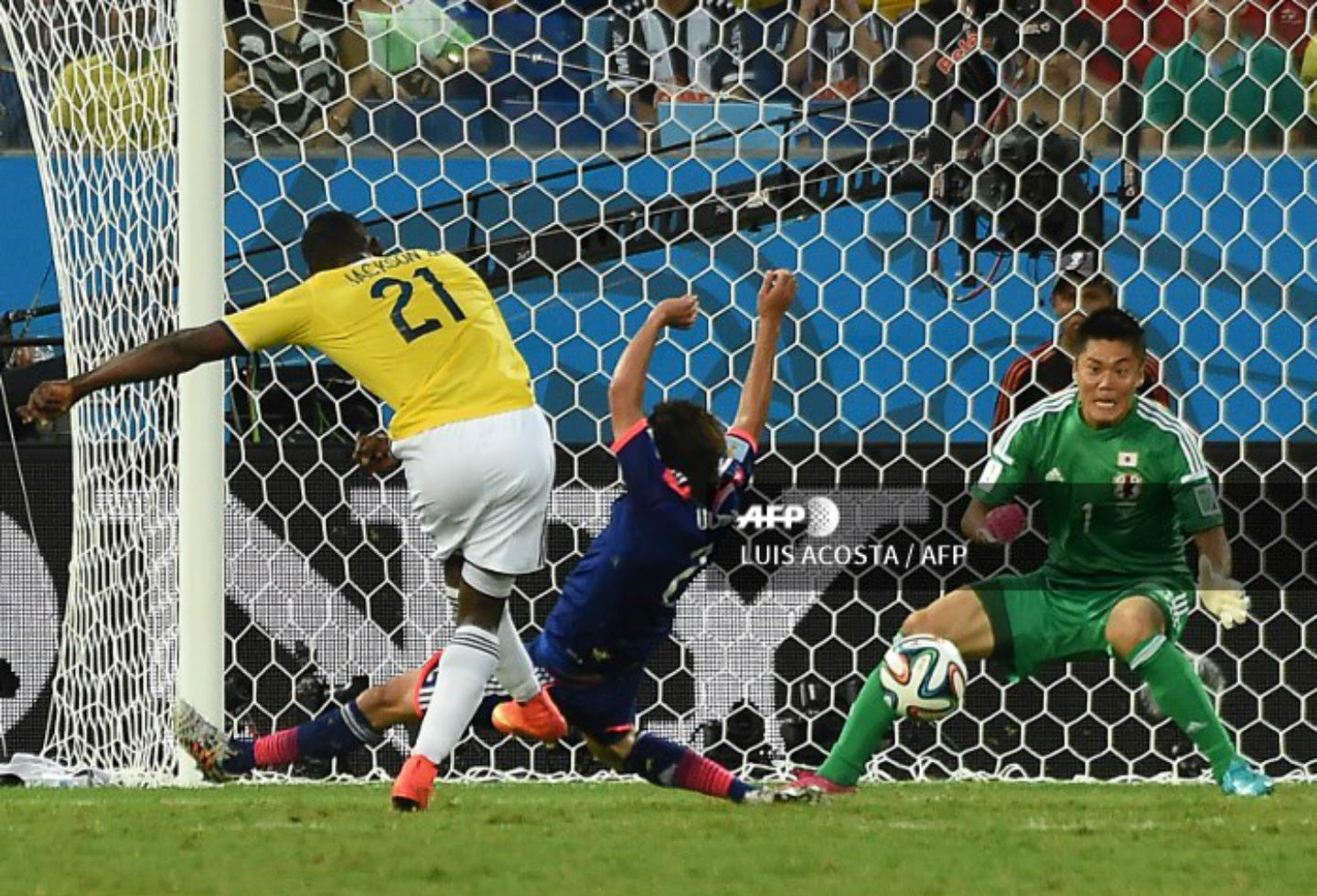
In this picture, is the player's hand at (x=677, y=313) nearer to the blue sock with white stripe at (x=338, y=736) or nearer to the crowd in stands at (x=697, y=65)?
the blue sock with white stripe at (x=338, y=736)

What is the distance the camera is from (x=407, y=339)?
504cm

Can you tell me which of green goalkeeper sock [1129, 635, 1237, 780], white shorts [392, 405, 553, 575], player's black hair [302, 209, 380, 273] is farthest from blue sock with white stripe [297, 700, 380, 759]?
green goalkeeper sock [1129, 635, 1237, 780]

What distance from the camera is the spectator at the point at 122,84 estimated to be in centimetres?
650

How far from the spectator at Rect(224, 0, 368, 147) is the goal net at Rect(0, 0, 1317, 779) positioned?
12 mm

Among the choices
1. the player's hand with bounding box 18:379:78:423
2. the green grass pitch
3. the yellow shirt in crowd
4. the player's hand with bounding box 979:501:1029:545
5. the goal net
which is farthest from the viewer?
the yellow shirt in crowd

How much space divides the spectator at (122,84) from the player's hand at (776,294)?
6.66 feet

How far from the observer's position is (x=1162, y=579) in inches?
222

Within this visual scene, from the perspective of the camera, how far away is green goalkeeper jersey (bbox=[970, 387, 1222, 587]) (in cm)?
562

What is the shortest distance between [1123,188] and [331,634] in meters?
2.75

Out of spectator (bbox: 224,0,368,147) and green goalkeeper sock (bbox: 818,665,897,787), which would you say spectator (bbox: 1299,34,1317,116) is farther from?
spectator (bbox: 224,0,368,147)

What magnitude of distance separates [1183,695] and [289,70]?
3.15 metres

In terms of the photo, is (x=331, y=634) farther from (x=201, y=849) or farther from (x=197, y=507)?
(x=201, y=849)

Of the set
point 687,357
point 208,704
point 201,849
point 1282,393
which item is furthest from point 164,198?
point 1282,393

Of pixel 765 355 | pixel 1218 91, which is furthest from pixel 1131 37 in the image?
pixel 765 355
